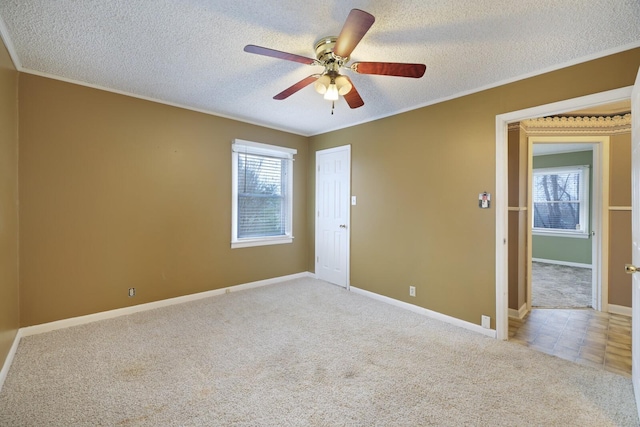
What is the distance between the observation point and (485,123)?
2.86m

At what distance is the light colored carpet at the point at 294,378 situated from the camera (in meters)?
1.72

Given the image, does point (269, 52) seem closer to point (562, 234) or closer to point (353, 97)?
point (353, 97)

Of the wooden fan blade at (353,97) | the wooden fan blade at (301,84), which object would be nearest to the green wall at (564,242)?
the wooden fan blade at (353,97)

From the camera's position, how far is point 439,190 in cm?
325

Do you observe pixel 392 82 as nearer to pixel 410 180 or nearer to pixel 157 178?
pixel 410 180

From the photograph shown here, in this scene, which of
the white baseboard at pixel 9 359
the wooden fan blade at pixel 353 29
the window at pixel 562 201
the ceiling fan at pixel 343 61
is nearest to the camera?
the wooden fan blade at pixel 353 29

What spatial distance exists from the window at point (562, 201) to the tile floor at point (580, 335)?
11.5 ft

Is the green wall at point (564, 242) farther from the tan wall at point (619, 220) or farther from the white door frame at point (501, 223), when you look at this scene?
the white door frame at point (501, 223)

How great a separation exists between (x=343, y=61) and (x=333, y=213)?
269 cm

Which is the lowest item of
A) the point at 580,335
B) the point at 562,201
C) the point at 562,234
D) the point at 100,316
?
the point at 580,335

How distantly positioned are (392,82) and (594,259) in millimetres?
3516

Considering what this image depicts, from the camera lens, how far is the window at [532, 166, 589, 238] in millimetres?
5984

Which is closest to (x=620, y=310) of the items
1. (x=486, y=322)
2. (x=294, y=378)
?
(x=486, y=322)

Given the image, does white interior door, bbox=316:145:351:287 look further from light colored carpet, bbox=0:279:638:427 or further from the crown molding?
the crown molding
